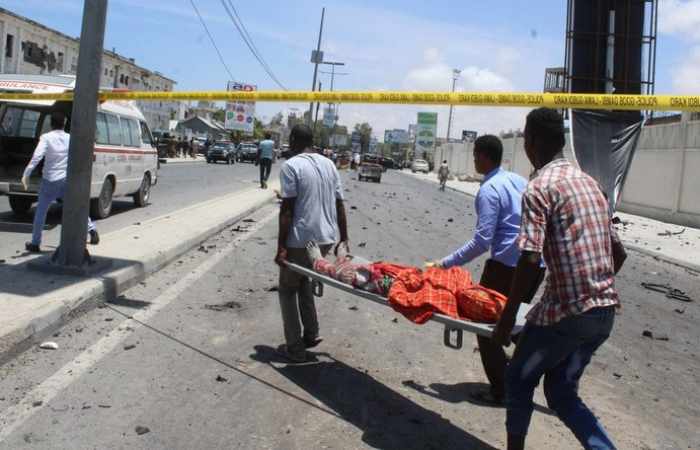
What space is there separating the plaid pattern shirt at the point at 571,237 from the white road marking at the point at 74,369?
3008 millimetres

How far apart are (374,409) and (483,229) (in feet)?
4.55

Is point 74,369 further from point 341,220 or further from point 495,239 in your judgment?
point 495,239

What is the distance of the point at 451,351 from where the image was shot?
19.7ft

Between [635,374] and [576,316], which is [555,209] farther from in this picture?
[635,374]

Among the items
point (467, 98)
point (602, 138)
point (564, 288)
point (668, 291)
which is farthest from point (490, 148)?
point (602, 138)

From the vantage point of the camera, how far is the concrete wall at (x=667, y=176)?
74.0ft

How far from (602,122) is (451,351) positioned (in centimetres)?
890

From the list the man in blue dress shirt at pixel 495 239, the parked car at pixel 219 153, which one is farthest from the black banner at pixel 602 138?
the parked car at pixel 219 153

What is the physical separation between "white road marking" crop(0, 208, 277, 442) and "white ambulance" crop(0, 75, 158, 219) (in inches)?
204

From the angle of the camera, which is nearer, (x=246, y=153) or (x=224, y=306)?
(x=224, y=306)

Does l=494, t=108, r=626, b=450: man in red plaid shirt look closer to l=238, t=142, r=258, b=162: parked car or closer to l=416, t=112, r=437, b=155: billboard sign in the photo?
l=238, t=142, r=258, b=162: parked car

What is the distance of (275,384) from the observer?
4824mm

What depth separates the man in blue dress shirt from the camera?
459 cm

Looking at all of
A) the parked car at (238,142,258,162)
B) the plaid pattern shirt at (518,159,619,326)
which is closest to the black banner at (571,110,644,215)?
the plaid pattern shirt at (518,159,619,326)
